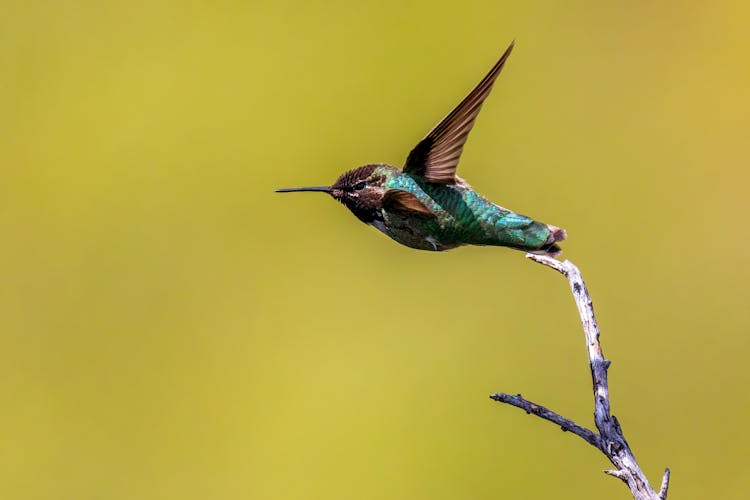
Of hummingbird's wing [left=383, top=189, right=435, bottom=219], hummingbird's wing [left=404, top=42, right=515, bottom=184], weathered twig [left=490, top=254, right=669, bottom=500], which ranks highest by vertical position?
hummingbird's wing [left=404, top=42, right=515, bottom=184]

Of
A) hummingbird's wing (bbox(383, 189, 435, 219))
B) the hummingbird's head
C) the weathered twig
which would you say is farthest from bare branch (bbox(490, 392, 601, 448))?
the hummingbird's head

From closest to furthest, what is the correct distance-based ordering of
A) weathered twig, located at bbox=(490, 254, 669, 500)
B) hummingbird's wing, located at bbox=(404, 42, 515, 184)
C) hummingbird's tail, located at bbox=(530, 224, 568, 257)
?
weathered twig, located at bbox=(490, 254, 669, 500), hummingbird's wing, located at bbox=(404, 42, 515, 184), hummingbird's tail, located at bbox=(530, 224, 568, 257)

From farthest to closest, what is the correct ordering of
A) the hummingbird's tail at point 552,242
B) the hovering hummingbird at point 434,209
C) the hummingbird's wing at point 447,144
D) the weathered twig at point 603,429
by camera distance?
the hummingbird's tail at point 552,242 → the hovering hummingbird at point 434,209 → the hummingbird's wing at point 447,144 → the weathered twig at point 603,429

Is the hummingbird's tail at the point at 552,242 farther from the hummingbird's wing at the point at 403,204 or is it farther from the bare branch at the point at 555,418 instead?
the bare branch at the point at 555,418

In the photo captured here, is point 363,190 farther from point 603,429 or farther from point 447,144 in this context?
point 603,429

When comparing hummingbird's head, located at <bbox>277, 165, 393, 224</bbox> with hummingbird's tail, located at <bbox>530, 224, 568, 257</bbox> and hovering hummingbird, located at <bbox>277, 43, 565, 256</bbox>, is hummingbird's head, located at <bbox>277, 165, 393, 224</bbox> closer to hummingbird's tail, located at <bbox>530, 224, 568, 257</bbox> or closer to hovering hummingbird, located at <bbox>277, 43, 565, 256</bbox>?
hovering hummingbird, located at <bbox>277, 43, 565, 256</bbox>

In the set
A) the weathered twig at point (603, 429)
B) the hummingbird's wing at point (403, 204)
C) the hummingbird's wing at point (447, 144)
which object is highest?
the hummingbird's wing at point (447, 144)

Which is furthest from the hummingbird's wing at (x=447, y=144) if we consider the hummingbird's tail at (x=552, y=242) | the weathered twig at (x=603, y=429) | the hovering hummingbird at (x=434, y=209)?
the weathered twig at (x=603, y=429)

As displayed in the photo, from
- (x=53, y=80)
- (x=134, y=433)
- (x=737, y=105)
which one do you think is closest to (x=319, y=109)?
(x=53, y=80)
